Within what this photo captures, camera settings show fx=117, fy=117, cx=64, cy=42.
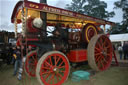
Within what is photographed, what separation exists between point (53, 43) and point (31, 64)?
127cm

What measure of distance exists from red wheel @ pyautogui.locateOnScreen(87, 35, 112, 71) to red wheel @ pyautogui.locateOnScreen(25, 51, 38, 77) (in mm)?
1909

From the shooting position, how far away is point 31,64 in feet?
13.6

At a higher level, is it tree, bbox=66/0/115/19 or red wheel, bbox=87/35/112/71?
tree, bbox=66/0/115/19

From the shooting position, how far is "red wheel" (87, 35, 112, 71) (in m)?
3.69

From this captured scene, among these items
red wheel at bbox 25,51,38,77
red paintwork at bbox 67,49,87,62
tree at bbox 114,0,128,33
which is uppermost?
tree at bbox 114,0,128,33

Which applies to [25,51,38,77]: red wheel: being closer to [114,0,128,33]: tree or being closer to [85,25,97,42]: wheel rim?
[85,25,97,42]: wheel rim

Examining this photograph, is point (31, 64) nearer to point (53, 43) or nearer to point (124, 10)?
point (53, 43)

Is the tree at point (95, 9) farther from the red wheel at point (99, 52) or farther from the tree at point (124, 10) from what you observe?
the red wheel at point (99, 52)

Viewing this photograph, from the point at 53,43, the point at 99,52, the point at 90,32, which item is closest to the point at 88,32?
the point at 90,32

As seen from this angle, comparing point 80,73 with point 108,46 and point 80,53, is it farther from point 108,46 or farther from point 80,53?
point 108,46

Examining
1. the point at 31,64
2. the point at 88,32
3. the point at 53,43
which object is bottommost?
the point at 31,64

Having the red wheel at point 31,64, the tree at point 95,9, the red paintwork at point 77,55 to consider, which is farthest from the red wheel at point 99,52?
the tree at point 95,9

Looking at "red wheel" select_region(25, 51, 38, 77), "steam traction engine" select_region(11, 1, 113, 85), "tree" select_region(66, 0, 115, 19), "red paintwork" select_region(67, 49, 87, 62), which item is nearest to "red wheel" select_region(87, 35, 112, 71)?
"steam traction engine" select_region(11, 1, 113, 85)

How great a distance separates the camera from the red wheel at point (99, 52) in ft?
12.1
